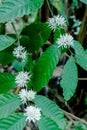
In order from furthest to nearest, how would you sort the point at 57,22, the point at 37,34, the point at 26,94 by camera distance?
1. the point at 37,34
2. the point at 57,22
3. the point at 26,94

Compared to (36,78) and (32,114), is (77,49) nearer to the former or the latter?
(36,78)

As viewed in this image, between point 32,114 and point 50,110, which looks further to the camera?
point 50,110

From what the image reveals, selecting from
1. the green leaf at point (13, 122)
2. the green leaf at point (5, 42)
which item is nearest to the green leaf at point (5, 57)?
the green leaf at point (5, 42)

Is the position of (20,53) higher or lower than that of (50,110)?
higher

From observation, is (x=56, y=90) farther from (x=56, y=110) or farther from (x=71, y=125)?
(x=56, y=110)

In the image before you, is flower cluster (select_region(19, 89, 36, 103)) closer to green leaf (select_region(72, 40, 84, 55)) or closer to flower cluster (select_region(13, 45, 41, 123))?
flower cluster (select_region(13, 45, 41, 123))

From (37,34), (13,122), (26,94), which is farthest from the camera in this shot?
(37,34)

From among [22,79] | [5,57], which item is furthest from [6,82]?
[5,57]

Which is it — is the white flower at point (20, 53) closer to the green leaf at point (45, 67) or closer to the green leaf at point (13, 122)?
the green leaf at point (45, 67)
